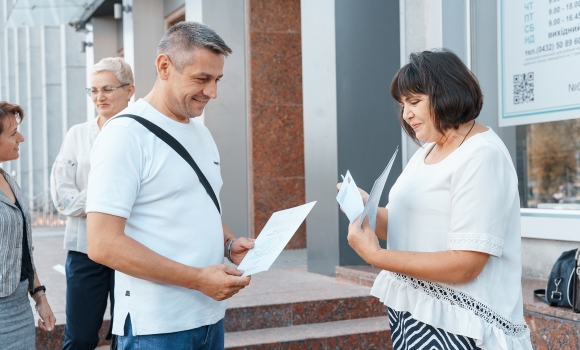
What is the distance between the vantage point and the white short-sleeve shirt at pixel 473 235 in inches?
87.7

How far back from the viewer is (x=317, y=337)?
5.08 metres

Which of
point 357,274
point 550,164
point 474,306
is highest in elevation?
point 550,164

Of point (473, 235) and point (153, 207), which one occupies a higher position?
point (153, 207)

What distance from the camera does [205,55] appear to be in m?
2.46

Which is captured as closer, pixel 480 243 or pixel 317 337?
pixel 480 243

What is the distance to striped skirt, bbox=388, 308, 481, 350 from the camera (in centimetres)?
234

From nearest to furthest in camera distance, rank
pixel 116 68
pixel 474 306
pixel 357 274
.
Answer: pixel 474 306 < pixel 116 68 < pixel 357 274

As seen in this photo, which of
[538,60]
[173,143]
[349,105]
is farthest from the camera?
[349,105]

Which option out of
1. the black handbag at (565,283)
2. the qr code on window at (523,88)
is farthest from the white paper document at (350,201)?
the qr code on window at (523,88)

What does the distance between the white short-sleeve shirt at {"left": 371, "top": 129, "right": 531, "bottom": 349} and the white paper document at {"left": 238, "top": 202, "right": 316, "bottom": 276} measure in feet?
1.36

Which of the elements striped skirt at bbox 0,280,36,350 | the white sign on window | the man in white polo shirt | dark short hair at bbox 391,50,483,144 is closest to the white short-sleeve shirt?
dark short hair at bbox 391,50,483,144

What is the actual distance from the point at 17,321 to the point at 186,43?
60.6 inches

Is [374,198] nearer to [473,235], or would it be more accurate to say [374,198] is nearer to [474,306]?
[473,235]

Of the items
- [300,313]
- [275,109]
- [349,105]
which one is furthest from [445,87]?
[275,109]
